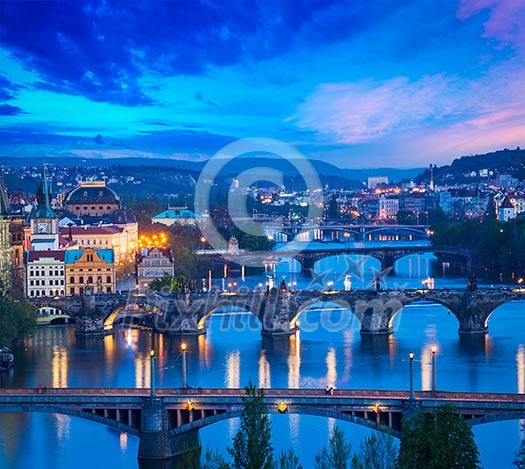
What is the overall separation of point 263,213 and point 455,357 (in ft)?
295

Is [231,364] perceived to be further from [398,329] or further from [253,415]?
[253,415]

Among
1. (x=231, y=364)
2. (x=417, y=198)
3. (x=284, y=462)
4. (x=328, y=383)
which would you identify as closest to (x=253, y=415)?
(x=284, y=462)

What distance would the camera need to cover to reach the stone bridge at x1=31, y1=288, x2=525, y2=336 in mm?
36562

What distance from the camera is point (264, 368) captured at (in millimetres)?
30844

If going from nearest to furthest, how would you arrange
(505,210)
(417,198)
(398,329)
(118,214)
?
(398,329), (118,214), (505,210), (417,198)

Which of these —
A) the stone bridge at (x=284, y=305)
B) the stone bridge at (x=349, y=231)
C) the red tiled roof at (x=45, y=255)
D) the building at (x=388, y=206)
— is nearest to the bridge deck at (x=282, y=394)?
the stone bridge at (x=284, y=305)

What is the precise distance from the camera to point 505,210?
9012 cm

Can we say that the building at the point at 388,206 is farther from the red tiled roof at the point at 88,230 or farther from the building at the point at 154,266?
the building at the point at 154,266

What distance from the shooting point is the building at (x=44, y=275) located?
4462cm

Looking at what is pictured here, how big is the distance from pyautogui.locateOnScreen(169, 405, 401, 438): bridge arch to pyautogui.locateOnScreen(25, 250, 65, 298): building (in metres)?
23.2

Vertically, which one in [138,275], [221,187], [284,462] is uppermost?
[221,187]

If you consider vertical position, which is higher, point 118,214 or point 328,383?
point 118,214

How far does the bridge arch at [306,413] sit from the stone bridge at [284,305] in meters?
14.5

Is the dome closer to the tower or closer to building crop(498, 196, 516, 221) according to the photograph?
the tower
